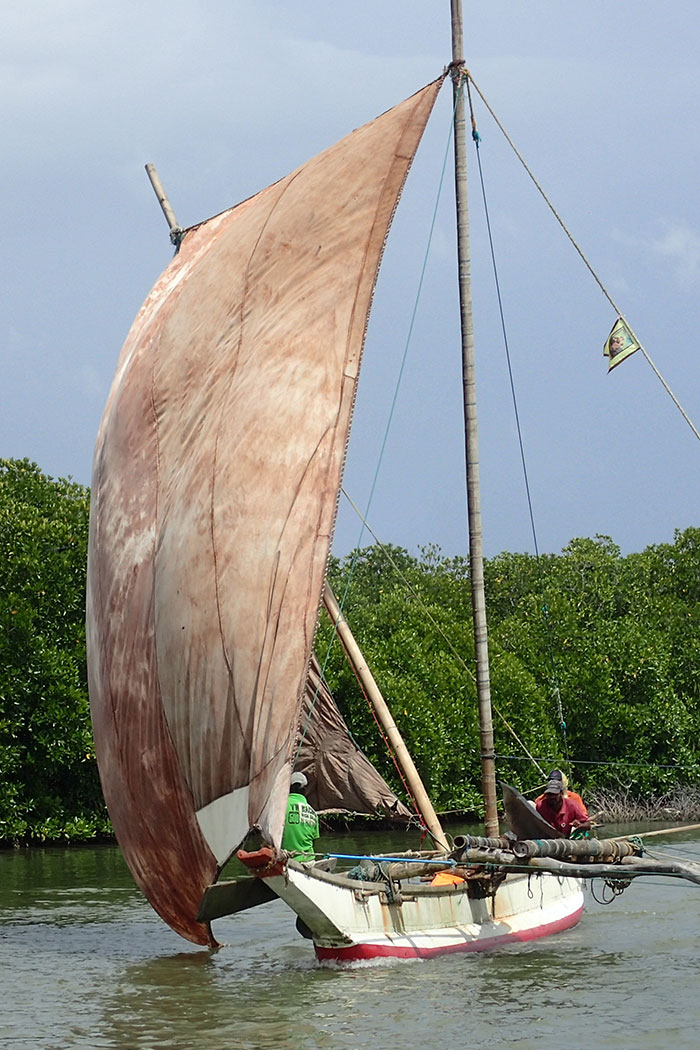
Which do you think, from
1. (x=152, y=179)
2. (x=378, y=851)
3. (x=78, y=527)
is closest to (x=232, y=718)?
(x=152, y=179)

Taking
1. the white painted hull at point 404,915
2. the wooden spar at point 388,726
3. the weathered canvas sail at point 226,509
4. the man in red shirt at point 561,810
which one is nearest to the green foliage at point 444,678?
the wooden spar at point 388,726

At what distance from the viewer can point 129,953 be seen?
59.0ft

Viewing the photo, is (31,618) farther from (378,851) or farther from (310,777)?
(310,777)

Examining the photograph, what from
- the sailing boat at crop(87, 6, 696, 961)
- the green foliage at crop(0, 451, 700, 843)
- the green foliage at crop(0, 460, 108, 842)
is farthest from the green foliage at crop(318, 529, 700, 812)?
the sailing boat at crop(87, 6, 696, 961)

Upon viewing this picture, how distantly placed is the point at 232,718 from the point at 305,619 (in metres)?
1.30

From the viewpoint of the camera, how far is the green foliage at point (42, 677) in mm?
31594

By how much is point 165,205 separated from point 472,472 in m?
6.32

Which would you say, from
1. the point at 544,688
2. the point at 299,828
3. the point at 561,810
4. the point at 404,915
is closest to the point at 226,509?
the point at 299,828

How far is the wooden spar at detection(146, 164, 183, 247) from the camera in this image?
20.0 m

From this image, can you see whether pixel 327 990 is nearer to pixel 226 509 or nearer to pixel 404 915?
Answer: pixel 404 915

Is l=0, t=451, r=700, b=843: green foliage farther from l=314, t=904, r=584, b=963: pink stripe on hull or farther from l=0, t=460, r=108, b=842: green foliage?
l=314, t=904, r=584, b=963: pink stripe on hull

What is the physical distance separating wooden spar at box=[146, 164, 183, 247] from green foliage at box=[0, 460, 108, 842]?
13.1 m

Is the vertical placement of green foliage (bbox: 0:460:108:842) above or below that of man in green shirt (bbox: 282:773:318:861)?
above

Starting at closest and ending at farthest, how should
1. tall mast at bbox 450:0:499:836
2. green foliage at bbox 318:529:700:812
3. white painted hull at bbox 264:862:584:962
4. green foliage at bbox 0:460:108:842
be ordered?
white painted hull at bbox 264:862:584:962, tall mast at bbox 450:0:499:836, green foliage at bbox 0:460:108:842, green foliage at bbox 318:529:700:812
